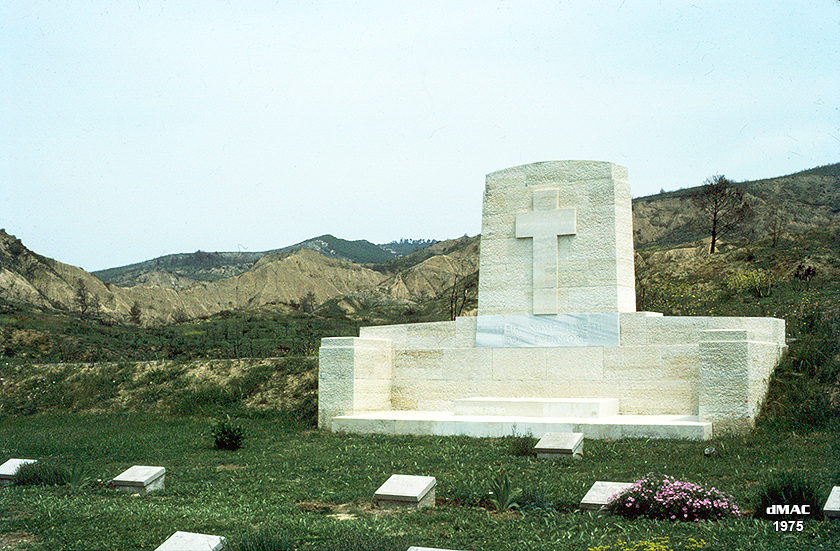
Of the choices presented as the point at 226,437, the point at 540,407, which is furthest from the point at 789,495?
the point at 226,437

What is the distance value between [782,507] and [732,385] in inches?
163

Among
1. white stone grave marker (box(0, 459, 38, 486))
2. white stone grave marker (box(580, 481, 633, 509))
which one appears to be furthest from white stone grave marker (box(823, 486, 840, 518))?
white stone grave marker (box(0, 459, 38, 486))

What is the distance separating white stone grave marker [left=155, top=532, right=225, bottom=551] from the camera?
4977 millimetres

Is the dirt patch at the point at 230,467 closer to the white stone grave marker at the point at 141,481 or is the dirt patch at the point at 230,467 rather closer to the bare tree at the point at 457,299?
the white stone grave marker at the point at 141,481

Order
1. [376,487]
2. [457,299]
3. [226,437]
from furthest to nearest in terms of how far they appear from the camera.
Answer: [457,299] < [226,437] < [376,487]

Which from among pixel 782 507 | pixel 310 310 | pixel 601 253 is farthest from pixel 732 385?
pixel 310 310

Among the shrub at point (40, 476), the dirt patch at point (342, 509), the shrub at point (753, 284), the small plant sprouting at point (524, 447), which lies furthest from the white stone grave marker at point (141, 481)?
the shrub at point (753, 284)

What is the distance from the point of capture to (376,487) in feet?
25.6

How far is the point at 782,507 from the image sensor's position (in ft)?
19.0

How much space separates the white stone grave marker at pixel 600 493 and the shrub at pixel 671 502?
0.31 feet

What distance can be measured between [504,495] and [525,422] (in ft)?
12.8

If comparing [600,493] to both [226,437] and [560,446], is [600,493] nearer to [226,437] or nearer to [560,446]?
[560,446]

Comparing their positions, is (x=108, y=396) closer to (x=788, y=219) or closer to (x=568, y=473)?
(x=568, y=473)

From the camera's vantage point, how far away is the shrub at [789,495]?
5.79 metres
